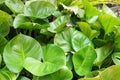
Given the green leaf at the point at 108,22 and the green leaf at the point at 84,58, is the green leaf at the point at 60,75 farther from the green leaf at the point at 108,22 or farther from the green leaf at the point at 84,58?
the green leaf at the point at 108,22

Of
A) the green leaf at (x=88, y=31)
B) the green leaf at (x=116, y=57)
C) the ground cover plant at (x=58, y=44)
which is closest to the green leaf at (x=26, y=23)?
the ground cover plant at (x=58, y=44)

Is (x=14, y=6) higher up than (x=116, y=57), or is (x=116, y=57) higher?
(x=14, y=6)

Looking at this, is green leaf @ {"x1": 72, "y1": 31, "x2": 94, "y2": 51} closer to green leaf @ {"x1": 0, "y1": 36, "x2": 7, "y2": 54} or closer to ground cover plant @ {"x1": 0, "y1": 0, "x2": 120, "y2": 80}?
ground cover plant @ {"x1": 0, "y1": 0, "x2": 120, "y2": 80}

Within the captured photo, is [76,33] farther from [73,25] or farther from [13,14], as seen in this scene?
[13,14]

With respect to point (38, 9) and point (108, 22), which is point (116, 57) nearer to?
point (108, 22)

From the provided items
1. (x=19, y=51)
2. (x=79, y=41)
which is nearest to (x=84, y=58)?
(x=79, y=41)

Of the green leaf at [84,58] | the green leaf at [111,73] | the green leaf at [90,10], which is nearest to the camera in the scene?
the green leaf at [111,73]

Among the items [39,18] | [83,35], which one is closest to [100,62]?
[83,35]
